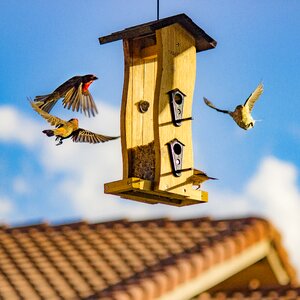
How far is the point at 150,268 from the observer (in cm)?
501

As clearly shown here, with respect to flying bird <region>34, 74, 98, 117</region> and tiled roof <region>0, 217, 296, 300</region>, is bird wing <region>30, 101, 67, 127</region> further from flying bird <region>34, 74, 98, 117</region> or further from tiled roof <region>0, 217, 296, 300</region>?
tiled roof <region>0, 217, 296, 300</region>

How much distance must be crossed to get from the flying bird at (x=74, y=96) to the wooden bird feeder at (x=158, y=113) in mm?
228

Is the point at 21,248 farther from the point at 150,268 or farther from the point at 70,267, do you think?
the point at 150,268

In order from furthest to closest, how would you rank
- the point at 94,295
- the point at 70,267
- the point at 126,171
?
1. the point at 126,171
2. the point at 70,267
3. the point at 94,295

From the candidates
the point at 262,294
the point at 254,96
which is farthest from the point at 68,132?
the point at 262,294

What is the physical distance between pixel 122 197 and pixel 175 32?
3.68 ft

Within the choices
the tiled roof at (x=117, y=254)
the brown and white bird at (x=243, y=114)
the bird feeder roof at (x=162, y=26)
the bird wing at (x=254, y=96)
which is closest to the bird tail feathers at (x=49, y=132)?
the tiled roof at (x=117, y=254)

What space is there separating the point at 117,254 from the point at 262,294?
109 cm

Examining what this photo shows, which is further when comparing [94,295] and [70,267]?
[70,267]

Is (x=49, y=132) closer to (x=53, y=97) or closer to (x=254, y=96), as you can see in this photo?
(x=53, y=97)

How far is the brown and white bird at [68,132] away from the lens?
6.21 m

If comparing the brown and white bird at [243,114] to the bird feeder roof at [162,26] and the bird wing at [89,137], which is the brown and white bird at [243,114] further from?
the bird wing at [89,137]

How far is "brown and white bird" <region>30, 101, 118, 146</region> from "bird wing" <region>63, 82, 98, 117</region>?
9 centimetres

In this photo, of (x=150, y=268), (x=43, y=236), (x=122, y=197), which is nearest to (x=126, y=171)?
(x=122, y=197)
